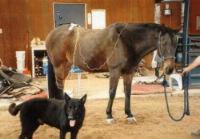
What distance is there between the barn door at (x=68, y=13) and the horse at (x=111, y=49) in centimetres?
485

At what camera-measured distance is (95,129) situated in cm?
547

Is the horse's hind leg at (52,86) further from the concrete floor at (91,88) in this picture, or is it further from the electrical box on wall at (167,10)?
the electrical box on wall at (167,10)

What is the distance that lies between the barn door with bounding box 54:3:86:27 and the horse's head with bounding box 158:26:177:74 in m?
6.35

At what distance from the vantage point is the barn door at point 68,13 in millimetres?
11445

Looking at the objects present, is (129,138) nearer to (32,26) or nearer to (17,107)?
(17,107)

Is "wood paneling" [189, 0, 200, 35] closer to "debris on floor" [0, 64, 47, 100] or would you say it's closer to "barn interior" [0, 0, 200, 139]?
"barn interior" [0, 0, 200, 139]

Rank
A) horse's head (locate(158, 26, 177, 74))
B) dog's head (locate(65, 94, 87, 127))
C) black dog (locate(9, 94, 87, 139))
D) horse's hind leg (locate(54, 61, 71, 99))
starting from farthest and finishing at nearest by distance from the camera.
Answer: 1. horse's hind leg (locate(54, 61, 71, 99))
2. horse's head (locate(158, 26, 177, 74))
3. black dog (locate(9, 94, 87, 139))
4. dog's head (locate(65, 94, 87, 127))

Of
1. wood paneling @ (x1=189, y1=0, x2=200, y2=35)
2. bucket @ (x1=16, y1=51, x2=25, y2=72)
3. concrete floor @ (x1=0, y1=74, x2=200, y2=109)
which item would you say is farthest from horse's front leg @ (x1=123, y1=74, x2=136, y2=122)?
wood paneling @ (x1=189, y1=0, x2=200, y2=35)

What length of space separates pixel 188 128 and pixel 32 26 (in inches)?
276

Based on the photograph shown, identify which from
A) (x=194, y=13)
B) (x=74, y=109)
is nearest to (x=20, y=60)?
(x=194, y=13)

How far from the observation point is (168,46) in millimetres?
5383

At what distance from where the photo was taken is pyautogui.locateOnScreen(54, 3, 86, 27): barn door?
37.6 ft

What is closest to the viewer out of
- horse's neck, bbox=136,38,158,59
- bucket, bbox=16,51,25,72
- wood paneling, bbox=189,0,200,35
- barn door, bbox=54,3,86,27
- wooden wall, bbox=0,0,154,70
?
horse's neck, bbox=136,38,158,59

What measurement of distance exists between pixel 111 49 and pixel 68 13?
19.6 feet
